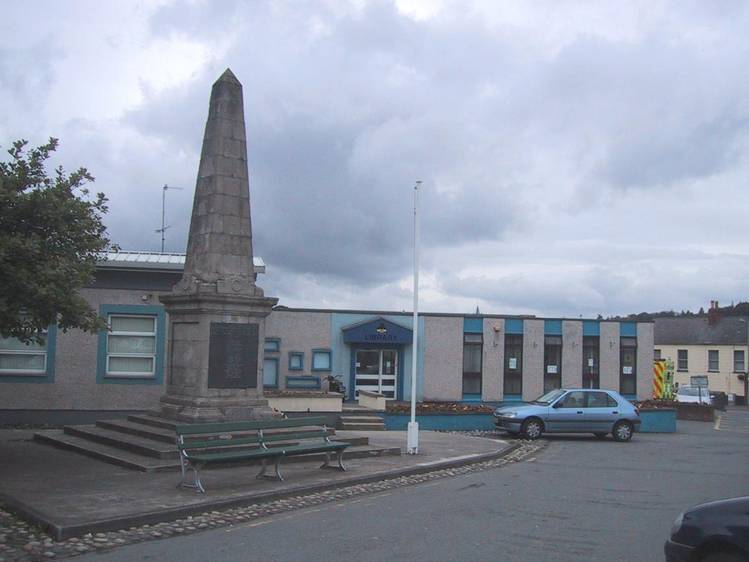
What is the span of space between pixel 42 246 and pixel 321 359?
61.3 ft

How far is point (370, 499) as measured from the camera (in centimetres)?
1178

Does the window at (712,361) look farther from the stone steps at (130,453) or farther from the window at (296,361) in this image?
the stone steps at (130,453)

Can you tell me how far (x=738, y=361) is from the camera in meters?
69.5

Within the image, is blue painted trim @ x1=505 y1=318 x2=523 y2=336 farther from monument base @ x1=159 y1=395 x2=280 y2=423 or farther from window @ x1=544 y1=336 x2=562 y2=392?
monument base @ x1=159 y1=395 x2=280 y2=423

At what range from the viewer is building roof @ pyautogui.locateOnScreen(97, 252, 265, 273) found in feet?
71.6

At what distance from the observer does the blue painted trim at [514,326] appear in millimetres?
33281

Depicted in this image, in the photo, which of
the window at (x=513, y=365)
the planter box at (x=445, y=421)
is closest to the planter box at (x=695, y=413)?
the window at (x=513, y=365)

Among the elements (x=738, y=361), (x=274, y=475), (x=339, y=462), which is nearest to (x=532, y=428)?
(x=339, y=462)

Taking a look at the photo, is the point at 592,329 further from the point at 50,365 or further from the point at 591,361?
the point at 50,365

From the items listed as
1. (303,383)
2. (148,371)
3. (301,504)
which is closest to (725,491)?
(301,504)

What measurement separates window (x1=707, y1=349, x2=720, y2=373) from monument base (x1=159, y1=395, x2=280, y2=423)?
6305cm

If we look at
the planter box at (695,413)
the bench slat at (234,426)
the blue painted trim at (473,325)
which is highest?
the blue painted trim at (473,325)

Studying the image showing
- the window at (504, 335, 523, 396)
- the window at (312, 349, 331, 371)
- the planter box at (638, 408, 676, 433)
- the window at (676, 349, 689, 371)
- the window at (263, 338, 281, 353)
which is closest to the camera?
the planter box at (638, 408, 676, 433)

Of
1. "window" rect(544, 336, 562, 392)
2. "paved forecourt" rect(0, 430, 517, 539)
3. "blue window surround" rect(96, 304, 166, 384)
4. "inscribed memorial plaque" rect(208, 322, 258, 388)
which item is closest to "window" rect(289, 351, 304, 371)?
"blue window surround" rect(96, 304, 166, 384)
